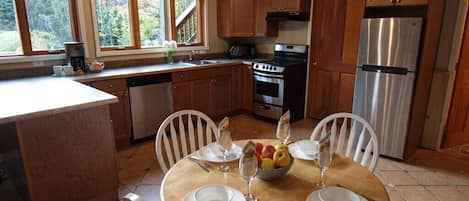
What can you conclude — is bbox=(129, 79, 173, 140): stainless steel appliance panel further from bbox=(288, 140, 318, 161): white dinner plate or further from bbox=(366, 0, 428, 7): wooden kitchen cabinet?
bbox=(366, 0, 428, 7): wooden kitchen cabinet

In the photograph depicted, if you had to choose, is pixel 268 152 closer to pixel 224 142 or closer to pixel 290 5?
pixel 224 142

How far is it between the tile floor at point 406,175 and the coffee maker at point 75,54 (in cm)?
105

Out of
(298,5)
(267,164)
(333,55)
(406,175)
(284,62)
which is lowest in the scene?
(406,175)

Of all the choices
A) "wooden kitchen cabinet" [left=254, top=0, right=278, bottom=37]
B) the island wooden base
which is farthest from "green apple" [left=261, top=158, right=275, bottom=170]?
"wooden kitchen cabinet" [left=254, top=0, right=278, bottom=37]

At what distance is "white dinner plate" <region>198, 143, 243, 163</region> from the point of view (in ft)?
4.95

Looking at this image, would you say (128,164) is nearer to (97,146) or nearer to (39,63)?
(97,146)

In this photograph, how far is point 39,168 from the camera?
1955 mm

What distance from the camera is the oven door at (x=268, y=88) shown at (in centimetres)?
399

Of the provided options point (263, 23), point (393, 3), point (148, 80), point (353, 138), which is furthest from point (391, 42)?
point (148, 80)

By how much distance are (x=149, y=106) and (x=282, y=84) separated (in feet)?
5.59

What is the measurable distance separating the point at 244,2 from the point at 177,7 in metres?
0.97

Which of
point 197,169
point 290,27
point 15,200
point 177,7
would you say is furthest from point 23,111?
point 290,27

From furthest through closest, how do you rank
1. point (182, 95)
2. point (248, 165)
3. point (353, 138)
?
point (182, 95)
point (353, 138)
point (248, 165)

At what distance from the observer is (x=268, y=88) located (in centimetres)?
414
